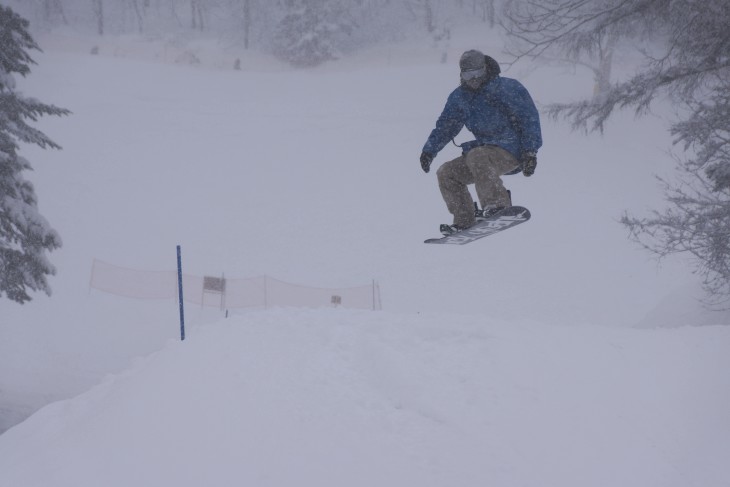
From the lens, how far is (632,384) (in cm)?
537

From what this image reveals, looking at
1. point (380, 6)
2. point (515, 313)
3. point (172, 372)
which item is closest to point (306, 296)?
point (515, 313)

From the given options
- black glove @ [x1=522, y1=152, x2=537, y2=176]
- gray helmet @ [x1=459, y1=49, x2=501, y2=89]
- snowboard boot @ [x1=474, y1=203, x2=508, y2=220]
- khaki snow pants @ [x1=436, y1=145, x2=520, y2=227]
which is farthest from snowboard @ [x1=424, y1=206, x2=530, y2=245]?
gray helmet @ [x1=459, y1=49, x2=501, y2=89]

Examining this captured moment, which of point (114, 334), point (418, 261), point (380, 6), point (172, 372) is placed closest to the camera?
point (172, 372)

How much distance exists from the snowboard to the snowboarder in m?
0.09

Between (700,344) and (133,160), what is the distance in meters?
25.3

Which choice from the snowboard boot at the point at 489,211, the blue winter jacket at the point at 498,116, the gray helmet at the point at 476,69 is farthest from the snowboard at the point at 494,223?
the gray helmet at the point at 476,69

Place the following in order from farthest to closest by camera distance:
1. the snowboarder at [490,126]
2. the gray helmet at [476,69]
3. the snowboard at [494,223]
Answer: the snowboard at [494,223]
the snowboarder at [490,126]
the gray helmet at [476,69]

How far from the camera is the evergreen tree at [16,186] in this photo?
9766mm

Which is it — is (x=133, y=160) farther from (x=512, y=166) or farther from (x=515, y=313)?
(x=512, y=166)

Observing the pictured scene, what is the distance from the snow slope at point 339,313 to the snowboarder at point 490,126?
6.30 feet

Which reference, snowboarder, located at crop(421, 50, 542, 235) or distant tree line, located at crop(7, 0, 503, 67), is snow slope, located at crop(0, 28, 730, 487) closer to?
snowboarder, located at crop(421, 50, 542, 235)

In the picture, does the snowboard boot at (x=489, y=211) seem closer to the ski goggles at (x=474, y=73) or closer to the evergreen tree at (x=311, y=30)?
the ski goggles at (x=474, y=73)

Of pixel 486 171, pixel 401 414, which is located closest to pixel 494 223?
pixel 486 171

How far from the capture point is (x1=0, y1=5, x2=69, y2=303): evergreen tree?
977 centimetres
